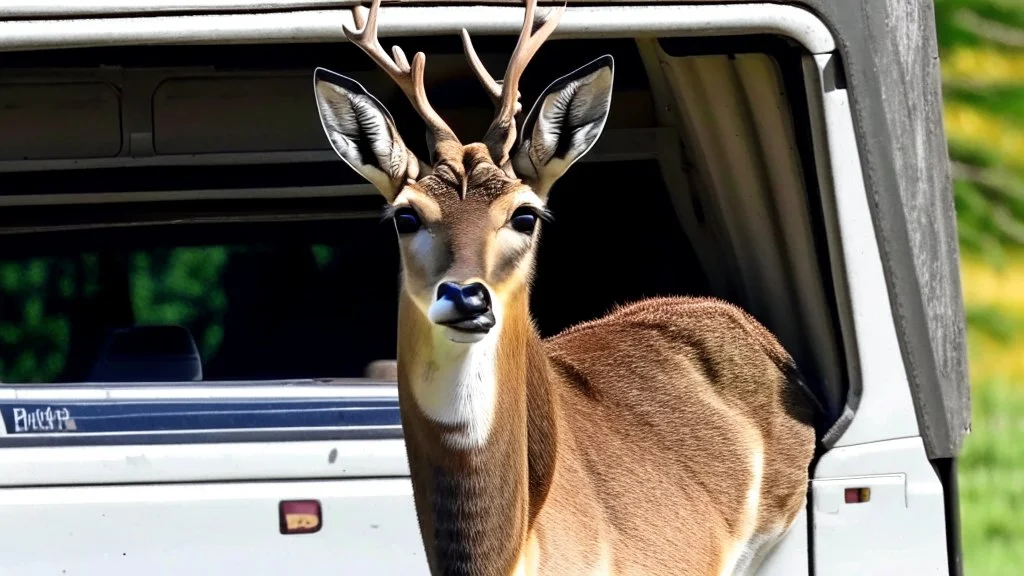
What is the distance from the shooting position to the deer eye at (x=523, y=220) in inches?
156

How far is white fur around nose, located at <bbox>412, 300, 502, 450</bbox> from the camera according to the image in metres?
3.96

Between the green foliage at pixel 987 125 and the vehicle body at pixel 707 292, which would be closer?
the vehicle body at pixel 707 292

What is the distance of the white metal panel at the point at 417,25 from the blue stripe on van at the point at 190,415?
40.5 inches

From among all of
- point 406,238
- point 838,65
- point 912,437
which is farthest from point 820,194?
point 406,238

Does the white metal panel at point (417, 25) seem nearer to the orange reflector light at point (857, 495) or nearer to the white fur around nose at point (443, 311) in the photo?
the white fur around nose at point (443, 311)

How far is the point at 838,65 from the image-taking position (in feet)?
14.8

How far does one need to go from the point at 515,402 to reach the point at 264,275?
8.29 ft

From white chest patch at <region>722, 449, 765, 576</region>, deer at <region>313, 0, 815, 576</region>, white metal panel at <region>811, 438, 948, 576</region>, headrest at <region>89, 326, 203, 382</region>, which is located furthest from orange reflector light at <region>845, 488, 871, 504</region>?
headrest at <region>89, 326, 203, 382</region>

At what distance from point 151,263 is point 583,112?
9.23ft

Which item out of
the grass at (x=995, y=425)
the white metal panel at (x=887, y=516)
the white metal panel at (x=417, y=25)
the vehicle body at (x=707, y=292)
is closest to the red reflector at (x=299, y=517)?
the vehicle body at (x=707, y=292)

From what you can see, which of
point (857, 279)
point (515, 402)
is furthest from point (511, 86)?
point (857, 279)

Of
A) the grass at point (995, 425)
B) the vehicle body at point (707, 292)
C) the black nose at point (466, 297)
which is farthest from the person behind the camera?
the grass at point (995, 425)

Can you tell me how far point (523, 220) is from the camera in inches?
156

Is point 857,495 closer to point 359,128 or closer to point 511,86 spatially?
point 511,86
